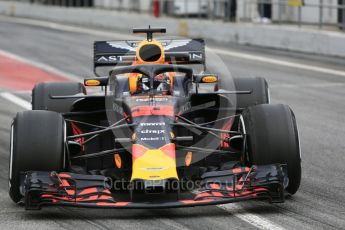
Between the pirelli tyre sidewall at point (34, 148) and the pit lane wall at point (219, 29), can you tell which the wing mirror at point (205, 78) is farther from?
the pit lane wall at point (219, 29)

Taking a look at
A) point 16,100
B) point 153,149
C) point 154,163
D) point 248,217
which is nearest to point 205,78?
point 153,149

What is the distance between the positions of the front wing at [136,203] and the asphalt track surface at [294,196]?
0.17 metres

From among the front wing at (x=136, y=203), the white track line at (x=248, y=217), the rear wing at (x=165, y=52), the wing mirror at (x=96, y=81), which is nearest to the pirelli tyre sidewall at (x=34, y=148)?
the front wing at (x=136, y=203)

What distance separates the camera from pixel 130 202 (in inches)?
331

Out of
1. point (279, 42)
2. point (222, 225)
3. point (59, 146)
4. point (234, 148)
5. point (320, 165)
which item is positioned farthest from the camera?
point (279, 42)

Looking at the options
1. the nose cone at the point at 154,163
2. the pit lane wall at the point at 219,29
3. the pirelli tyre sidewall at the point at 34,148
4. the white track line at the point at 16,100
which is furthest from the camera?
the pit lane wall at the point at 219,29

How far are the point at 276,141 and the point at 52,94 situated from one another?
3404mm

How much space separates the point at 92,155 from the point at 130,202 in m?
0.97

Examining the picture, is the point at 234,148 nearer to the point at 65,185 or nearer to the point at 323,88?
the point at 65,185

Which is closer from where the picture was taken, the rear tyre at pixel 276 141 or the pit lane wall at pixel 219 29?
the rear tyre at pixel 276 141

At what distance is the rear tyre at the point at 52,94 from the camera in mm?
11277

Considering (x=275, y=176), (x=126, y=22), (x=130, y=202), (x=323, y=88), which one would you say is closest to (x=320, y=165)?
(x=275, y=176)

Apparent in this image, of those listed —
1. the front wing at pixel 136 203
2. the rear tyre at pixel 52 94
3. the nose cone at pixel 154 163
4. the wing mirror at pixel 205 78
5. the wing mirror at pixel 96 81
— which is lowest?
the front wing at pixel 136 203

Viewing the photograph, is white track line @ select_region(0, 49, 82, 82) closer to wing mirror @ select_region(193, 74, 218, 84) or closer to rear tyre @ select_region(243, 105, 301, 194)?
wing mirror @ select_region(193, 74, 218, 84)
